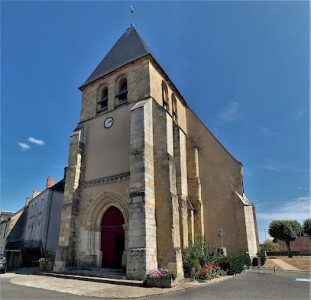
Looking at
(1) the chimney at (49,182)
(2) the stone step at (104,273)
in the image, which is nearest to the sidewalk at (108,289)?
(2) the stone step at (104,273)

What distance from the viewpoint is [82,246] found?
11.5 meters

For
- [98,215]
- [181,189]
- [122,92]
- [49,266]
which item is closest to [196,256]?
[181,189]

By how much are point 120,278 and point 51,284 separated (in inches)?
95.5

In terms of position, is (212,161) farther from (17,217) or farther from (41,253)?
(17,217)

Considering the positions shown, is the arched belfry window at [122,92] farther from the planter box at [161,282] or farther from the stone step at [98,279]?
the planter box at [161,282]

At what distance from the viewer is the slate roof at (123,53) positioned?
14078 mm

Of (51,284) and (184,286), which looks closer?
(184,286)

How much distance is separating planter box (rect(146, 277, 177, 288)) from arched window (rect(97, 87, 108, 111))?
31.3 ft

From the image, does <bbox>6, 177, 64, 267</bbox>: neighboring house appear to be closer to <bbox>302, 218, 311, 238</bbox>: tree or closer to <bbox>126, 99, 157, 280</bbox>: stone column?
Answer: <bbox>126, 99, 157, 280</bbox>: stone column

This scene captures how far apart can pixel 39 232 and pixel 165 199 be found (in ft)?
44.3

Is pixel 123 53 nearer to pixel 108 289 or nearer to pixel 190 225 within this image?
pixel 190 225

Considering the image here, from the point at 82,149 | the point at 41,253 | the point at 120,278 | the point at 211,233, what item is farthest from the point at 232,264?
the point at 41,253

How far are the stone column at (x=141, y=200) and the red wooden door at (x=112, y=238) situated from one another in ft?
7.35

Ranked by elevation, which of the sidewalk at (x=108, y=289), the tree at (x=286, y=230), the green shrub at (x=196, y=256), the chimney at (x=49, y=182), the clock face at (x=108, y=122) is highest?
the clock face at (x=108, y=122)
